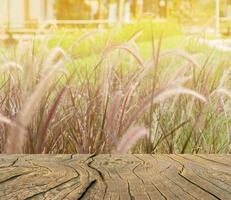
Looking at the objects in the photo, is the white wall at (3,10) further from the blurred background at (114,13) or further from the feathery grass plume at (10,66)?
the feathery grass plume at (10,66)

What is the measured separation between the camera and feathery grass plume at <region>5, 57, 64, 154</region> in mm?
2309

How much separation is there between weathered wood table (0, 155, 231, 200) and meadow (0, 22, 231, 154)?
48cm

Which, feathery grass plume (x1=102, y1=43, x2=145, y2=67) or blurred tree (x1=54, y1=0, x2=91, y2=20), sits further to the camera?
blurred tree (x1=54, y1=0, x2=91, y2=20)

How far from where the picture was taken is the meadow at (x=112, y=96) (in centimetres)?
233

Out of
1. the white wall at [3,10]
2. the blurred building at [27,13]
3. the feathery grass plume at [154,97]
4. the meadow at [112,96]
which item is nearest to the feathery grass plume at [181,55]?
the meadow at [112,96]

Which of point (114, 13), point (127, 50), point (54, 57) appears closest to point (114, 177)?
point (127, 50)

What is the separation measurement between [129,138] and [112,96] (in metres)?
0.18

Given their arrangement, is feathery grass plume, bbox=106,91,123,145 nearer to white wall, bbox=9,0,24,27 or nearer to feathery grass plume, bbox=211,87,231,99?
feathery grass plume, bbox=211,87,231,99

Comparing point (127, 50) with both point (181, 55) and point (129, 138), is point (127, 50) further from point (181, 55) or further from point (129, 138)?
point (129, 138)

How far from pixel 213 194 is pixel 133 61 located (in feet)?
3.65

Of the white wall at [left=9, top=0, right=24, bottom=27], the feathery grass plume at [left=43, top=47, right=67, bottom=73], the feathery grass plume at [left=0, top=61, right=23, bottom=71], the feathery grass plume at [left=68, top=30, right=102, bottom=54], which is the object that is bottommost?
the feathery grass plume at [left=0, top=61, right=23, bottom=71]

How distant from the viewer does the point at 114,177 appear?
1496mm

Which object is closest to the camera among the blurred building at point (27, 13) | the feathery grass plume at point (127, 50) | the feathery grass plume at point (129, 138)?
the feathery grass plume at point (127, 50)

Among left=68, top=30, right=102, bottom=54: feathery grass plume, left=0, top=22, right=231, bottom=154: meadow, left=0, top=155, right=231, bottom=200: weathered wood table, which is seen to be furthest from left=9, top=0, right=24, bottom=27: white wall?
left=0, top=155, right=231, bottom=200: weathered wood table
